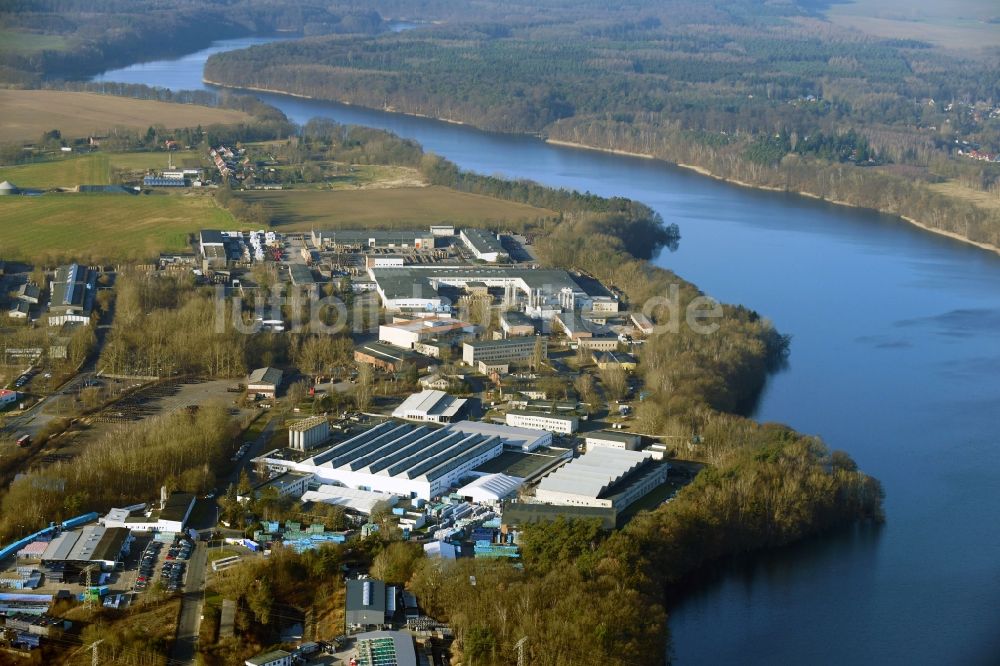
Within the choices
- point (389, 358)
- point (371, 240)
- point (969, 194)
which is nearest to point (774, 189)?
point (969, 194)

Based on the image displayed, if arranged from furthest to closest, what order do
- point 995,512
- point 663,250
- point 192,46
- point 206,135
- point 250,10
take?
point 250,10 → point 192,46 → point 206,135 → point 663,250 → point 995,512

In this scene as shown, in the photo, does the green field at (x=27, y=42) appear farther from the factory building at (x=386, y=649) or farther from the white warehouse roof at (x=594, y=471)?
the factory building at (x=386, y=649)

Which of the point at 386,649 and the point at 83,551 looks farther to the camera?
the point at 83,551

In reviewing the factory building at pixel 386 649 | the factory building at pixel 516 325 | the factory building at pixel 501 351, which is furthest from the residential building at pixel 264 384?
the factory building at pixel 386 649

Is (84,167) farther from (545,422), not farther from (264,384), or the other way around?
(545,422)

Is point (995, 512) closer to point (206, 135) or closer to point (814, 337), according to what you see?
point (814, 337)

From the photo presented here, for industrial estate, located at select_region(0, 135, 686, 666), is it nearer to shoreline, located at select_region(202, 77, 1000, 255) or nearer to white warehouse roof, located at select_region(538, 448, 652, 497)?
white warehouse roof, located at select_region(538, 448, 652, 497)

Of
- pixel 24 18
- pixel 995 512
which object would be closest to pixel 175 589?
pixel 995 512
